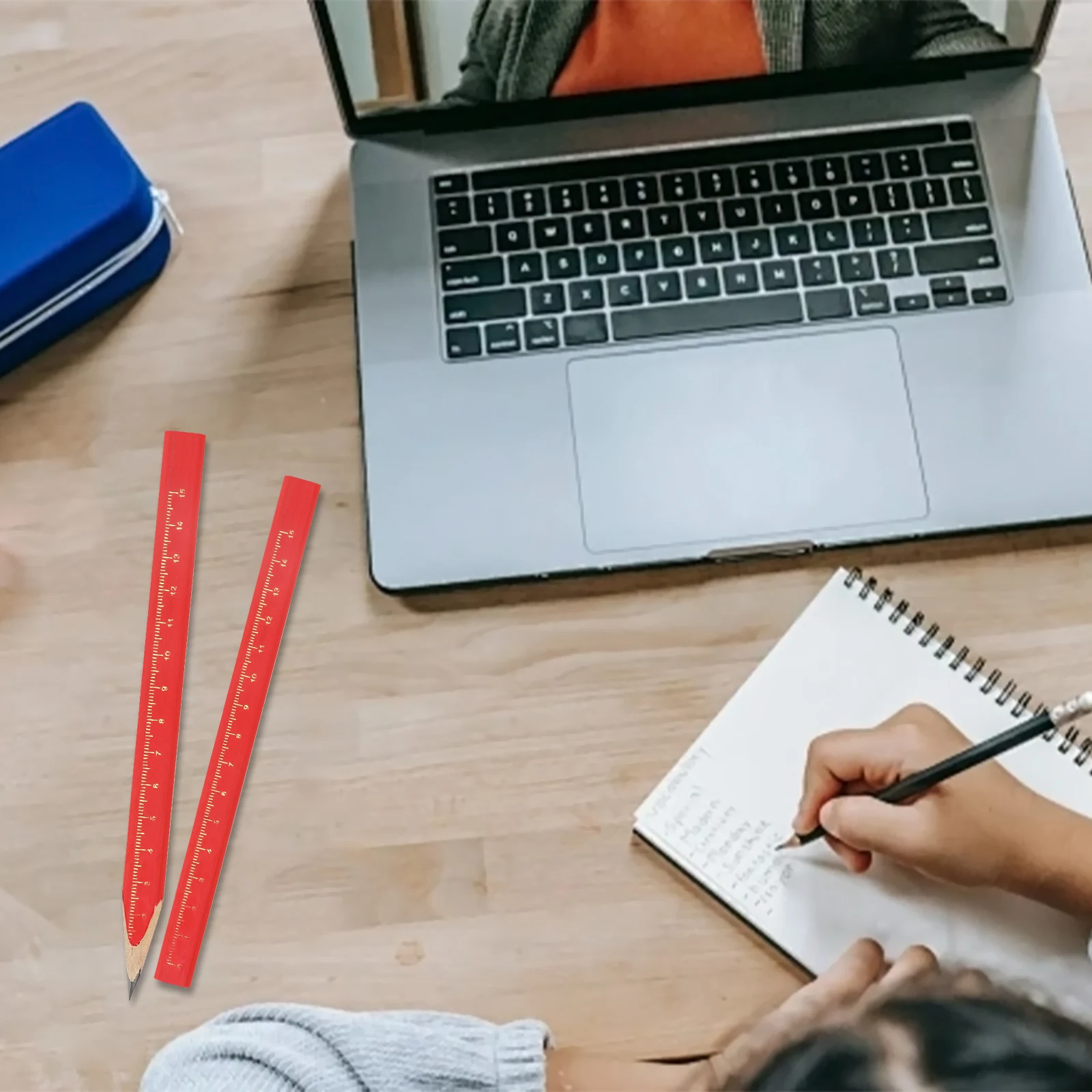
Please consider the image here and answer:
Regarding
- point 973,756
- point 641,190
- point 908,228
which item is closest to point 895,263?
point 908,228

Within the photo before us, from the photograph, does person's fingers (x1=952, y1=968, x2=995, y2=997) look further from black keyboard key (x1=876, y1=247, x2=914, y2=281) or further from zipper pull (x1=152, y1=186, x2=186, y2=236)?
zipper pull (x1=152, y1=186, x2=186, y2=236)

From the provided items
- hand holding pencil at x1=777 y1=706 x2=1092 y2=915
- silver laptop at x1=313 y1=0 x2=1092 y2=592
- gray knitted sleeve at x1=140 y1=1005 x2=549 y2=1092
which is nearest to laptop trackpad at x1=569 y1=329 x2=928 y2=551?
silver laptop at x1=313 y1=0 x2=1092 y2=592

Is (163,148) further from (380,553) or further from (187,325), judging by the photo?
(380,553)

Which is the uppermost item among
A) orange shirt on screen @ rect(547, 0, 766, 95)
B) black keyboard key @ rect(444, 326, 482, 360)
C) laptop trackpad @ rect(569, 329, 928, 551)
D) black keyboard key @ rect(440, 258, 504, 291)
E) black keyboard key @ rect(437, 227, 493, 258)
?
orange shirt on screen @ rect(547, 0, 766, 95)

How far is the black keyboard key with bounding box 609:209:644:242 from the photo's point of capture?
652mm

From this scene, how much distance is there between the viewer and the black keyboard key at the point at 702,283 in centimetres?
64

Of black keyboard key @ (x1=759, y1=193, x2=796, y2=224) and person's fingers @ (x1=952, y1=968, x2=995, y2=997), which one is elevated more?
black keyboard key @ (x1=759, y1=193, x2=796, y2=224)

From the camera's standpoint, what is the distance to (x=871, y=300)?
2.09 ft

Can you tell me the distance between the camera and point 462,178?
0.66 metres

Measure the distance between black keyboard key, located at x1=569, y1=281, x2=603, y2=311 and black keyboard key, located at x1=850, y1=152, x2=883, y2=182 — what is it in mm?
132

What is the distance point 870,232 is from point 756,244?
0.05m

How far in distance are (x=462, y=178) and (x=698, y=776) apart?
304 millimetres

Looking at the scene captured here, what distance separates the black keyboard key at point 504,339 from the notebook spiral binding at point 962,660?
0.61ft

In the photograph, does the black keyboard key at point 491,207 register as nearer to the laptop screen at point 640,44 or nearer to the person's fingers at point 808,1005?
the laptop screen at point 640,44
